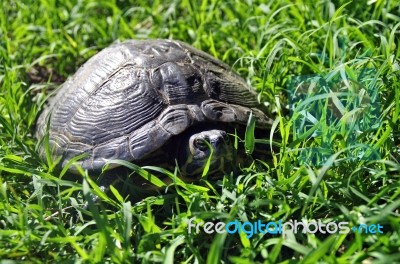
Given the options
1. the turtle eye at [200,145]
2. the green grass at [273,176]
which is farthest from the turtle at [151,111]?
the green grass at [273,176]

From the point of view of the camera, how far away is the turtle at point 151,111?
280 centimetres

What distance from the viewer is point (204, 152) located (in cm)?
278

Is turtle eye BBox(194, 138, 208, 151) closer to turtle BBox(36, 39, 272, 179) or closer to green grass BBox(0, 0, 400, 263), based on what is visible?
turtle BBox(36, 39, 272, 179)

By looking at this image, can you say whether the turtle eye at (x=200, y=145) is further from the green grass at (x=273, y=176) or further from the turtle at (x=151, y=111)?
the green grass at (x=273, y=176)

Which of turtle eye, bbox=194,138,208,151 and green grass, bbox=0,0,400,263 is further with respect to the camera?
turtle eye, bbox=194,138,208,151

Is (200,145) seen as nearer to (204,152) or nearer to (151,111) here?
(204,152)

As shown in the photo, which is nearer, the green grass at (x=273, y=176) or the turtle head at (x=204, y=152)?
the green grass at (x=273, y=176)

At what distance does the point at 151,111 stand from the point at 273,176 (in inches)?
25.9

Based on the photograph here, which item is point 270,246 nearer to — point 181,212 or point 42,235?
point 181,212

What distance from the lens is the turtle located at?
110 inches

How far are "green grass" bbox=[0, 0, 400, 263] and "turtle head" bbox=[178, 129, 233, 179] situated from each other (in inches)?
3.7

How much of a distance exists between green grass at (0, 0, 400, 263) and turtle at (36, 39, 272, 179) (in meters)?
0.13

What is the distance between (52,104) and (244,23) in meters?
Result: 1.34

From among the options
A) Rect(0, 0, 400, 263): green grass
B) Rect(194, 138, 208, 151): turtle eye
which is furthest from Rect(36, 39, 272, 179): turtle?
Rect(0, 0, 400, 263): green grass
